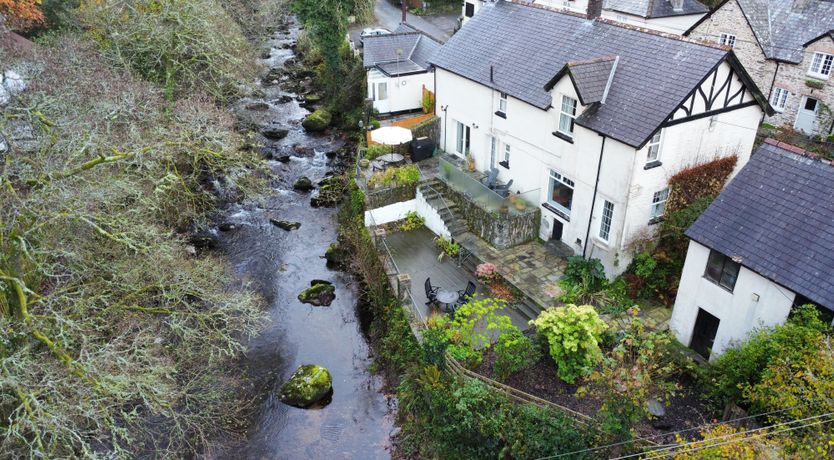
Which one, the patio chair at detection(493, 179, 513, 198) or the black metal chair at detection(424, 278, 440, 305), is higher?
the patio chair at detection(493, 179, 513, 198)

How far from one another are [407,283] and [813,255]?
13.5 metres

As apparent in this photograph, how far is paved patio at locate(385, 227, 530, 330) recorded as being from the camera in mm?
22891

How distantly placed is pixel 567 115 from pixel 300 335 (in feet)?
46.5

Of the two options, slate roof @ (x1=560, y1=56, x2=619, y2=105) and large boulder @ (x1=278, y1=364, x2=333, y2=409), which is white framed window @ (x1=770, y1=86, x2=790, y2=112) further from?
large boulder @ (x1=278, y1=364, x2=333, y2=409)

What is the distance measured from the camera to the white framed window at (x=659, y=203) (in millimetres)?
21500

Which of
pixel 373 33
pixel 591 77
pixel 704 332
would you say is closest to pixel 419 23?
pixel 373 33

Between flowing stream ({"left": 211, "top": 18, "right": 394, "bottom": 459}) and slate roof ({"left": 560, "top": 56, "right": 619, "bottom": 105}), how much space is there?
1320cm

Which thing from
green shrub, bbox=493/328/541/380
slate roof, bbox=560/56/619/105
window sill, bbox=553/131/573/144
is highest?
slate roof, bbox=560/56/619/105

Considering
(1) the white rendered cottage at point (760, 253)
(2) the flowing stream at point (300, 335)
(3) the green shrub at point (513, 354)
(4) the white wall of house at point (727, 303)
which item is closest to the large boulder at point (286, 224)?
(2) the flowing stream at point (300, 335)

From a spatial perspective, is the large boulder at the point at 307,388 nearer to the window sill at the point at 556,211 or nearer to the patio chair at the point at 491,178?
the patio chair at the point at 491,178

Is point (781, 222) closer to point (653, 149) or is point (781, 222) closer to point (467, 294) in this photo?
point (653, 149)

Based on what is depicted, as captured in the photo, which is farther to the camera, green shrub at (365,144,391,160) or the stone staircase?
green shrub at (365,144,391,160)

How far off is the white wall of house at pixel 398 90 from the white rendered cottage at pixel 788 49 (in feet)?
56.9

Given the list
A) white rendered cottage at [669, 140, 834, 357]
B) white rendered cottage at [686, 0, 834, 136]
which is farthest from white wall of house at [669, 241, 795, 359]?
white rendered cottage at [686, 0, 834, 136]
